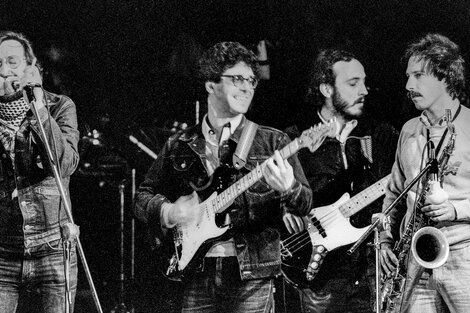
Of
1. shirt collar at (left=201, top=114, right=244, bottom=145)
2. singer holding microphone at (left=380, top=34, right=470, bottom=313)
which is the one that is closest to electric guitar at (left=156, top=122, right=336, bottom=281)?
shirt collar at (left=201, top=114, right=244, bottom=145)

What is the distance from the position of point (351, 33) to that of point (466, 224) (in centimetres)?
152

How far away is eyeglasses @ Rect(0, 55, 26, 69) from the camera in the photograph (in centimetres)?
413

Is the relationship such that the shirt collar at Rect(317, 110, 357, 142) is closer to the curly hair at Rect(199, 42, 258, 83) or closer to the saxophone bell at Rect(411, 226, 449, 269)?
the curly hair at Rect(199, 42, 258, 83)

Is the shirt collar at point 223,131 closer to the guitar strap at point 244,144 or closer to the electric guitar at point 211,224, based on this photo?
the guitar strap at point 244,144

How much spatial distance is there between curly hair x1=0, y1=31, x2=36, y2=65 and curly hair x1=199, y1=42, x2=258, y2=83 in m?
1.12

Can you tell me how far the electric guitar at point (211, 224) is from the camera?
3752mm

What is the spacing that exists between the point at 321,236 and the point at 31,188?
1.76 m

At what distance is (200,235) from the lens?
3854mm

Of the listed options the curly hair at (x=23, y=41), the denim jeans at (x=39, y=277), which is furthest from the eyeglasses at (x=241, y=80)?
the denim jeans at (x=39, y=277)

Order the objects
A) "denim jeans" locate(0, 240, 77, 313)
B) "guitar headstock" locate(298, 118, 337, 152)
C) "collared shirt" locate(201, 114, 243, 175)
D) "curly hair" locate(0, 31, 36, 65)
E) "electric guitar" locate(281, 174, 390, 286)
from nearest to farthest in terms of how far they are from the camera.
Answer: "denim jeans" locate(0, 240, 77, 313) < "guitar headstock" locate(298, 118, 337, 152) < "electric guitar" locate(281, 174, 390, 286) < "collared shirt" locate(201, 114, 243, 175) < "curly hair" locate(0, 31, 36, 65)

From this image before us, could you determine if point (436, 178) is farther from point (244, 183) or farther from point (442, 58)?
point (244, 183)

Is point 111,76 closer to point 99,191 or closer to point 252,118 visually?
point 99,191

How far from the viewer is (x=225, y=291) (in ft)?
12.2

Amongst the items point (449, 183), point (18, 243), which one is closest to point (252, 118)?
point (449, 183)
